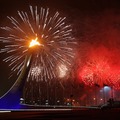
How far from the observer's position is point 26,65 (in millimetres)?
58344

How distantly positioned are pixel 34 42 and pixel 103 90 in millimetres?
72978

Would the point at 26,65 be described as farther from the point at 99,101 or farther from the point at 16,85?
the point at 99,101

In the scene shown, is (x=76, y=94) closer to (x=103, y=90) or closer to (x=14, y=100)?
(x=103, y=90)

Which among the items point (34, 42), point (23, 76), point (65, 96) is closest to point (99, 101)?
point (65, 96)

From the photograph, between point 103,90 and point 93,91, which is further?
point 93,91

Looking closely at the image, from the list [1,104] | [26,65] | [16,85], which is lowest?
[1,104]

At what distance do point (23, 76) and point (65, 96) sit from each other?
93.2 metres

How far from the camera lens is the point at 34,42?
48469 millimetres

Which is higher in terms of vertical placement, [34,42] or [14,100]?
[34,42]

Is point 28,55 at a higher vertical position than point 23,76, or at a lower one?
higher

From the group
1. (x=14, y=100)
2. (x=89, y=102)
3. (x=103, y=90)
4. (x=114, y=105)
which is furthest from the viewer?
(x=89, y=102)

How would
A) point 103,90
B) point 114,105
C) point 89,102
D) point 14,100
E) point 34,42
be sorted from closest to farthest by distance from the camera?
point 34,42
point 14,100
point 114,105
point 103,90
point 89,102

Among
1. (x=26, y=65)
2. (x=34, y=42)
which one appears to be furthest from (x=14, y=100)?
(x=34, y=42)

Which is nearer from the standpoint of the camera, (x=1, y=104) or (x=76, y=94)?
(x=1, y=104)
